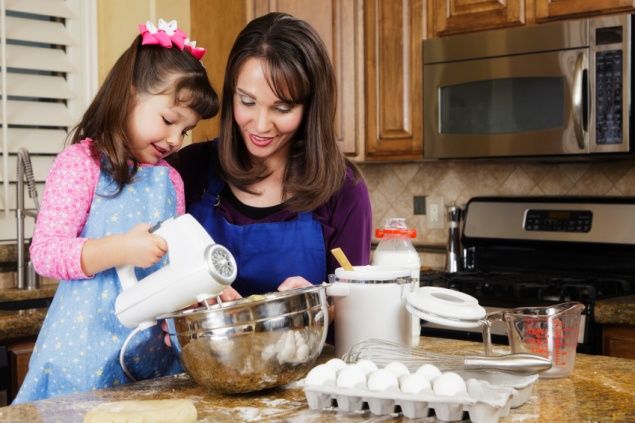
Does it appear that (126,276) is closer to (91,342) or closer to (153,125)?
(91,342)

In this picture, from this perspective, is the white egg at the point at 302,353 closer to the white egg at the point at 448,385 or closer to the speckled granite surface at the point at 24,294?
the white egg at the point at 448,385

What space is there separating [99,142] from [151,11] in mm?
2448

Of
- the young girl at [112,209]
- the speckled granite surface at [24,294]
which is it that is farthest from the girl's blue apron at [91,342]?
the speckled granite surface at [24,294]

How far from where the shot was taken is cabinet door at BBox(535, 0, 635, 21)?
2.72 metres

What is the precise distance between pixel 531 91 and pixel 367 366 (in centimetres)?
202

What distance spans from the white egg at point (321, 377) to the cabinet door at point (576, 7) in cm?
202

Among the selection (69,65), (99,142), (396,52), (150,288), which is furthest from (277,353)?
(69,65)

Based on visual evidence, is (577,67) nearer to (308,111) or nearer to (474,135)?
(474,135)

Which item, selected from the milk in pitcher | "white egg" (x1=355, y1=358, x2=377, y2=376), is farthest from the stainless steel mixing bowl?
the milk in pitcher

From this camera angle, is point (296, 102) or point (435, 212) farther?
point (435, 212)

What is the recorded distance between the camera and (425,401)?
1081mm

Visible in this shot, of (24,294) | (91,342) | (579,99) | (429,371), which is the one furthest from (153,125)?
(579,99)

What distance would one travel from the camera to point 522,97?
300cm

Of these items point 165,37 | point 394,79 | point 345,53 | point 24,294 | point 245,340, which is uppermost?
point 345,53
